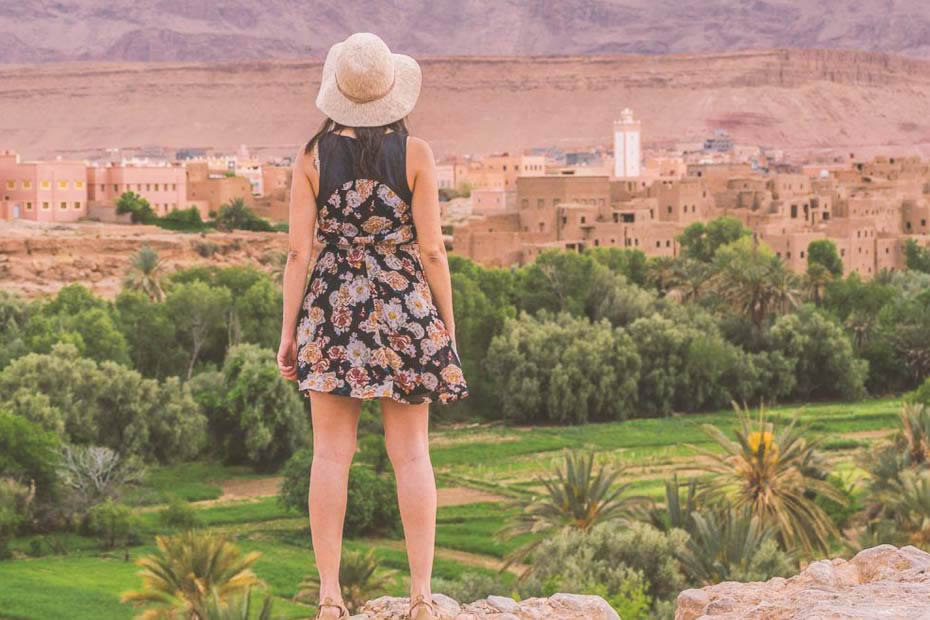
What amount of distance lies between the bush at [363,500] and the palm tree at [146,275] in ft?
58.4

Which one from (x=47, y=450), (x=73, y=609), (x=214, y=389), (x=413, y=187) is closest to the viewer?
(x=413, y=187)

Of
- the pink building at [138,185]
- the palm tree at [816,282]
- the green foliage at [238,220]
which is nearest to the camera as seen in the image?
the palm tree at [816,282]

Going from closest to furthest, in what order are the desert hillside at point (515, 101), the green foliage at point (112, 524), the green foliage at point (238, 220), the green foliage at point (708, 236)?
the green foliage at point (112, 524)
the green foliage at point (708, 236)
the green foliage at point (238, 220)
the desert hillside at point (515, 101)

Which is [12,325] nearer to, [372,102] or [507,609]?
[507,609]

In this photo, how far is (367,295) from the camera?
6973 mm

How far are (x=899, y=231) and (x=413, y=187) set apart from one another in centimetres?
5913

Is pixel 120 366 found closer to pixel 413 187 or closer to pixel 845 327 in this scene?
pixel 845 327

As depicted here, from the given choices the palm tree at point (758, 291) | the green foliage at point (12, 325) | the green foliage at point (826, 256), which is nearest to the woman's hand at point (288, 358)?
the green foliage at point (12, 325)

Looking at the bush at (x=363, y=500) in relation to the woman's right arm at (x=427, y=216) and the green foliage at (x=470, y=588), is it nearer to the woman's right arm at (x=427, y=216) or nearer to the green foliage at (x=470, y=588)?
the green foliage at (x=470, y=588)

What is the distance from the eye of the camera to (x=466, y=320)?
4225 centimetres

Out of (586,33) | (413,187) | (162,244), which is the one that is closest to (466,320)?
(162,244)

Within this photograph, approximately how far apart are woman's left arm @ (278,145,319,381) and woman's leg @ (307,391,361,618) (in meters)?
0.19

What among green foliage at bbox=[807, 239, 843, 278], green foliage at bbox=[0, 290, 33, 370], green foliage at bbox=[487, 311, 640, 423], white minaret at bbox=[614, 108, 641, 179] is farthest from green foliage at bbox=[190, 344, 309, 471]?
white minaret at bbox=[614, 108, 641, 179]

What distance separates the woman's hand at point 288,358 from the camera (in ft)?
23.1
